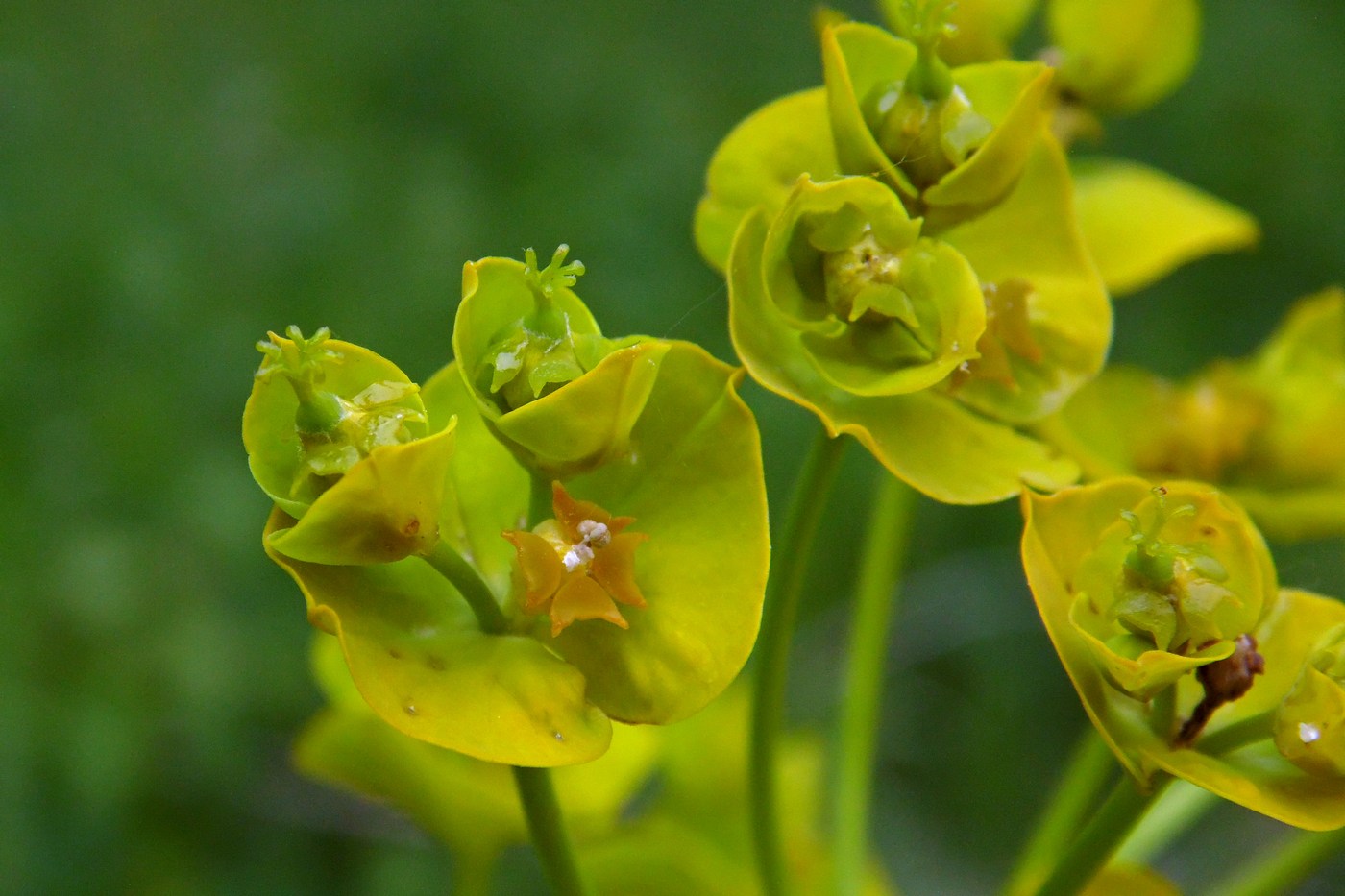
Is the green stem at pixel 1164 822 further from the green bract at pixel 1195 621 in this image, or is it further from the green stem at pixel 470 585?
the green stem at pixel 470 585

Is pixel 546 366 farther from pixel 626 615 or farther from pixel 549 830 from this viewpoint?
pixel 549 830

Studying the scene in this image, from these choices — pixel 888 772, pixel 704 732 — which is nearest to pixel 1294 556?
pixel 888 772

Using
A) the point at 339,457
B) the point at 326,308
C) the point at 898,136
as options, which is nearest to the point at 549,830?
the point at 339,457

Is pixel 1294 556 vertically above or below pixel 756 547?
below

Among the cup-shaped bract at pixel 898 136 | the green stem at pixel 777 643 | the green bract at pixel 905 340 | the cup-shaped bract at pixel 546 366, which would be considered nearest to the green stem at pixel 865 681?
the green stem at pixel 777 643

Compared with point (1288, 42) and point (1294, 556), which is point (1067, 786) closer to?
point (1294, 556)

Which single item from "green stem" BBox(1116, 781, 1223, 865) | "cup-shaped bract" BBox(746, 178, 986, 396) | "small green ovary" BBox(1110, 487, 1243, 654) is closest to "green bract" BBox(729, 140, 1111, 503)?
"cup-shaped bract" BBox(746, 178, 986, 396)

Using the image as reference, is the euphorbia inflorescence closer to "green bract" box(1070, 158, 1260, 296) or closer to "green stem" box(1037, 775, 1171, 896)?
"green stem" box(1037, 775, 1171, 896)
